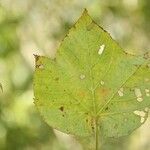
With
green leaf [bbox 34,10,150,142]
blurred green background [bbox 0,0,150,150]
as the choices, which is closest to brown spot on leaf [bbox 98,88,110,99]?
green leaf [bbox 34,10,150,142]

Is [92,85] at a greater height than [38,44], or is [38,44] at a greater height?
[38,44]

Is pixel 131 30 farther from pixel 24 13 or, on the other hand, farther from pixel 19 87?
pixel 19 87

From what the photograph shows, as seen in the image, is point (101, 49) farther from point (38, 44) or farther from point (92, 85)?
point (38, 44)

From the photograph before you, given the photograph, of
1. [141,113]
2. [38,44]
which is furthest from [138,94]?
[38,44]

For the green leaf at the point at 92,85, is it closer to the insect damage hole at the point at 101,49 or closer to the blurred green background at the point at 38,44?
the insect damage hole at the point at 101,49

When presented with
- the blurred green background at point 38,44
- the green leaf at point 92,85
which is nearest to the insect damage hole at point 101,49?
the green leaf at point 92,85

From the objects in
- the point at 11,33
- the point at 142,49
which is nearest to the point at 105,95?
the point at 11,33
